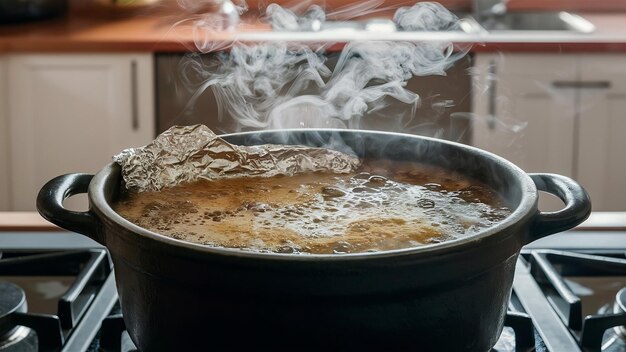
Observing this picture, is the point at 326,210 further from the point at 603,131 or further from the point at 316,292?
the point at 603,131

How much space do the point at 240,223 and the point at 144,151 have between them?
0.59ft

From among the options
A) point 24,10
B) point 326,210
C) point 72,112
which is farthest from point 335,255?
point 24,10

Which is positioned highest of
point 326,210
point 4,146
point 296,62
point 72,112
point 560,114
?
point 326,210

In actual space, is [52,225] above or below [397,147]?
below

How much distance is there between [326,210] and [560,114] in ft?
6.03

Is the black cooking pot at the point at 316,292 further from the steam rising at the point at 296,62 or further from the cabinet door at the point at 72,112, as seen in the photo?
the cabinet door at the point at 72,112

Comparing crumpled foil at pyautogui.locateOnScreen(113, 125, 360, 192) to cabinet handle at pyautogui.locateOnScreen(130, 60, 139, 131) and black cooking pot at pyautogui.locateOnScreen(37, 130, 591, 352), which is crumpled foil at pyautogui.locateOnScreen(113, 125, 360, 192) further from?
cabinet handle at pyautogui.locateOnScreen(130, 60, 139, 131)

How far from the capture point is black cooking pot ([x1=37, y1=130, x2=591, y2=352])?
63cm

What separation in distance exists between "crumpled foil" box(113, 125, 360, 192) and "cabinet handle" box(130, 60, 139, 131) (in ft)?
5.18

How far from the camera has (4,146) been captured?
2715mm

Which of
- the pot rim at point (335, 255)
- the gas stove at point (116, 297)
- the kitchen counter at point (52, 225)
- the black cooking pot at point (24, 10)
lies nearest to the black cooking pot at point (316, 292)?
the pot rim at point (335, 255)

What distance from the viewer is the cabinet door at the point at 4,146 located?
2633 mm

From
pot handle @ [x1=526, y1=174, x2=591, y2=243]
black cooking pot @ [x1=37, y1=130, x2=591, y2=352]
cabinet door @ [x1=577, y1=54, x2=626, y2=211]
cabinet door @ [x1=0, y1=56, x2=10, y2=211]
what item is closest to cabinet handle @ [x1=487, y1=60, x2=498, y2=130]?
cabinet door @ [x1=577, y1=54, x2=626, y2=211]

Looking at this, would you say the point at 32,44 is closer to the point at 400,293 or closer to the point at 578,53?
the point at 578,53
